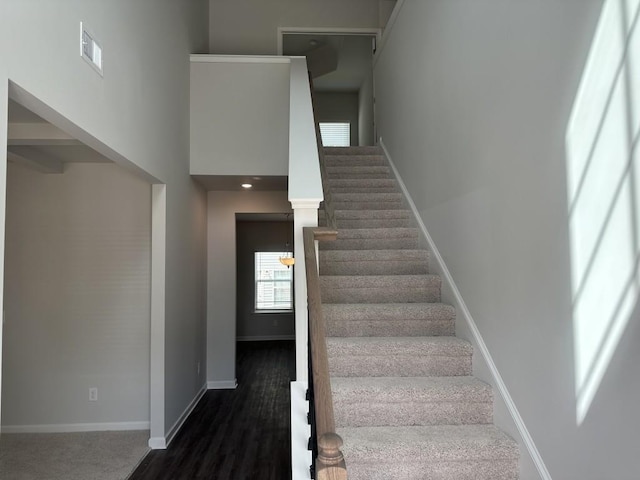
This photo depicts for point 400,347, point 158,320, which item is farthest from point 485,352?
point 158,320

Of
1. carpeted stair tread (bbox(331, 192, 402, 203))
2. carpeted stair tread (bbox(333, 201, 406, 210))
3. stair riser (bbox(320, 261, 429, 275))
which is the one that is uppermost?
carpeted stair tread (bbox(331, 192, 402, 203))

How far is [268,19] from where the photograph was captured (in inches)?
238

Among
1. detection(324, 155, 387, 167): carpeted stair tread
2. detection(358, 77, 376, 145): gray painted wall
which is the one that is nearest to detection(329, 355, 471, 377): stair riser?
detection(324, 155, 387, 167): carpeted stair tread

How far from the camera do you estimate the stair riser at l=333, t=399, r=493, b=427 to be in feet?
7.61

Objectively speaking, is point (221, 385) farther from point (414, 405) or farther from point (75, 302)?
point (414, 405)

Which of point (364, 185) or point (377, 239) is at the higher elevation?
point (364, 185)

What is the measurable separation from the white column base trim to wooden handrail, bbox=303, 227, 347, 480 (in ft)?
2.22

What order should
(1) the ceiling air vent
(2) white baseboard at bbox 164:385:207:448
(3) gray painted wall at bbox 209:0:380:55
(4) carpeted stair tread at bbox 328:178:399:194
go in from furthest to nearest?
(3) gray painted wall at bbox 209:0:380:55 < (4) carpeted stair tread at bbox 328:178:399:194 < (2) white baseboard at bbox 164:385:207:448 < (1) the ceiling air vent

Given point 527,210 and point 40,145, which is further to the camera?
point 40,145

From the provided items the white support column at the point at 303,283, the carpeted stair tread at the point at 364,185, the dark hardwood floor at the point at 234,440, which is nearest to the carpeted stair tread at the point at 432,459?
the white support column at the point at 303,283

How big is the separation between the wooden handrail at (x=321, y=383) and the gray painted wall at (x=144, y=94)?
126 cm

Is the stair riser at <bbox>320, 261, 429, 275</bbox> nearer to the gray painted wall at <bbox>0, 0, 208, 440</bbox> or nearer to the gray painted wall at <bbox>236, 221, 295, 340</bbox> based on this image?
the gray painted wall at <bbox>0, 0, 208, 440</bbox>

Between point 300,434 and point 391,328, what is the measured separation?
1.01 metres

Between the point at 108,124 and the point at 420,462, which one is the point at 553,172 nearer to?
the point at 420,462
